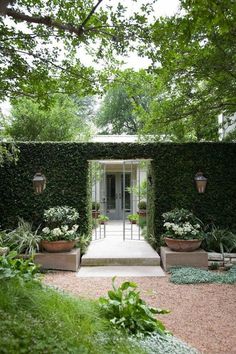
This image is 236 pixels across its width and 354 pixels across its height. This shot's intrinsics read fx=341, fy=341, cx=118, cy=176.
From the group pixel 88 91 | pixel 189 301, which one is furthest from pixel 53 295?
pixel 88 91

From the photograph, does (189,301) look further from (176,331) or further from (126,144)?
(126,144)

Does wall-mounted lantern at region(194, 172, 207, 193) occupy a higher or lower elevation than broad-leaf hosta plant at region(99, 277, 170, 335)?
higher

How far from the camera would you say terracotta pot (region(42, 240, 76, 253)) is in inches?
277

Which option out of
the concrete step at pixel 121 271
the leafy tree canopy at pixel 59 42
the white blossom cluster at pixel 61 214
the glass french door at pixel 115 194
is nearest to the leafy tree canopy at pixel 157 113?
the leafy tree canopy at pixel 59 42

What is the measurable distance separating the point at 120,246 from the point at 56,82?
4.80 m

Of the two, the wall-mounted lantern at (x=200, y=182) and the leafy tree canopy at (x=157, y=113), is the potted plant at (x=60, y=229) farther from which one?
the wall-mounted lantern at (x=200, y=182)

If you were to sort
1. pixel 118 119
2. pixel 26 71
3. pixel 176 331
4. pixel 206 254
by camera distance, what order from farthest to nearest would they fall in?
pixel 118 119
pixel 206 254
pixel 26 71
pixel 176 331

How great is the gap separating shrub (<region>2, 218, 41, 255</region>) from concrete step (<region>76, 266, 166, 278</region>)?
1101 millimetres

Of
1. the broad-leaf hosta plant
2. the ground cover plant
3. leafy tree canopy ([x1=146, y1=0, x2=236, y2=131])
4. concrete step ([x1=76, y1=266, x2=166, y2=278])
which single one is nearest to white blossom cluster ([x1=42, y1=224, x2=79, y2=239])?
concrete step ([x1=76, y1=266, x2=166, y2=278])

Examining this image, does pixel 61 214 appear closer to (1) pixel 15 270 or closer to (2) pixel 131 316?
(1) pixel 15 270

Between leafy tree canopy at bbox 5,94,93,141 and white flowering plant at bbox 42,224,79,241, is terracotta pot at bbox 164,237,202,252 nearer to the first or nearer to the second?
white flowering plant at bbox 42,224,79,241

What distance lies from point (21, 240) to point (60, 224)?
0.87 meters

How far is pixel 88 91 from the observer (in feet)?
16.1

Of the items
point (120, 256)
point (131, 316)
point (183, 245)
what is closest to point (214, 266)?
point (183, 245)
